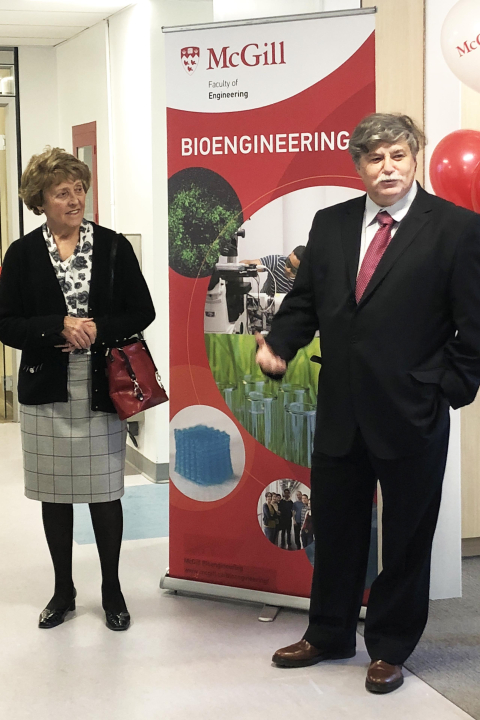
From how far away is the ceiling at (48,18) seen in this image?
18.7 ft

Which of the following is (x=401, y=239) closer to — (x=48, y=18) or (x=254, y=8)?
(x=254, y=8)

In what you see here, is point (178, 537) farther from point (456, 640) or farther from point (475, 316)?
point (475, 316)

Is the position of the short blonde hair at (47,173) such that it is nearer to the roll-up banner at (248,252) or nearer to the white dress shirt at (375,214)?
the roll-up banner at (248,252)

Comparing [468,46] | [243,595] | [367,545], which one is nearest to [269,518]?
[243,595]

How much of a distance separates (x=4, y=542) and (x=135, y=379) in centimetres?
165

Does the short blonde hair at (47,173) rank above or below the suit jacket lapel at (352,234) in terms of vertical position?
above

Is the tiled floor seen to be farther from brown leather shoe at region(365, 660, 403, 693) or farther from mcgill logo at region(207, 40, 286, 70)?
mcgill logo at region(207, 40, 286, 70)

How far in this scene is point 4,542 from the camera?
14.2 ft

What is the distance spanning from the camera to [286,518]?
3.35 metres

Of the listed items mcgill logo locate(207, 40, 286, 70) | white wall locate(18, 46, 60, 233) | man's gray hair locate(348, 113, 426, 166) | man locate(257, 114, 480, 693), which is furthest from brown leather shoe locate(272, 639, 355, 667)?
white wall locate(18, 46, 60, 233)

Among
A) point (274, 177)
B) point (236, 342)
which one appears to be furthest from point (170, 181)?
point (236, 342)

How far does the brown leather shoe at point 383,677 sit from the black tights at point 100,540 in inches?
38.3

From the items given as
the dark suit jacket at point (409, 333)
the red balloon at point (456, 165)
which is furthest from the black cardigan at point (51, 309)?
the red balloon at point (456, 165)

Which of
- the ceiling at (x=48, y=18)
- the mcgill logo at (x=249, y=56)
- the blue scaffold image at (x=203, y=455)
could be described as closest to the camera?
the mcgill logo at (x=249, y=56)
